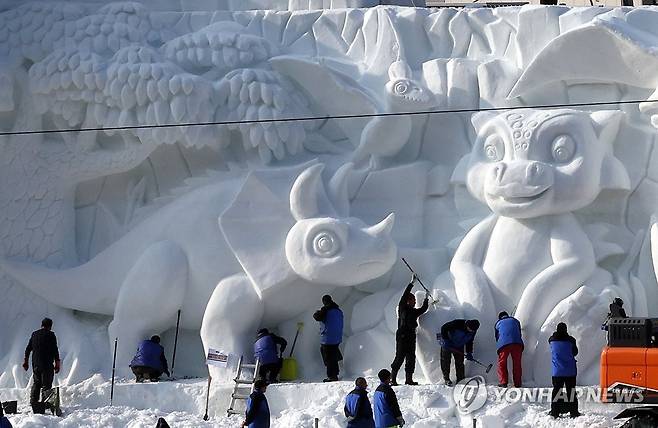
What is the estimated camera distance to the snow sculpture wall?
64.7 ft

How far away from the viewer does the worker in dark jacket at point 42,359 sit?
19203mm

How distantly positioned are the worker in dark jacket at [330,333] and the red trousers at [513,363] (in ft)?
6.02

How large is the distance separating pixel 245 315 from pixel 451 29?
13.6 feet

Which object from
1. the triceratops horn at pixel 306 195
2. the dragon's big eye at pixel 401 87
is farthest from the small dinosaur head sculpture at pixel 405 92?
the triceratops horn at pixel 306 195

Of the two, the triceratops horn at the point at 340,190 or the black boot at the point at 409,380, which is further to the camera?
the triceratops horn at the point at 340,190

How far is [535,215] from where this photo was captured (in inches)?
774

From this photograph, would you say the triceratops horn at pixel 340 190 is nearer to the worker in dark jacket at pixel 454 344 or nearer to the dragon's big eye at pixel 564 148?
the worker in dark jacket at pixel 454 344

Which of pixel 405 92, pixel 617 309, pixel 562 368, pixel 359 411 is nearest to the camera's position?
pixel 359 411

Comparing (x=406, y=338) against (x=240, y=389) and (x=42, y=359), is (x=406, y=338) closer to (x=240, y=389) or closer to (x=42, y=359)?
(x=240, y=389)

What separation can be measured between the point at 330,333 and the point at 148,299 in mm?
2196

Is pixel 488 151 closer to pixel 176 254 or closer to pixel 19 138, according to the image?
pixel 176 254

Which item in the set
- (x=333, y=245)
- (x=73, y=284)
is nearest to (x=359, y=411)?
(x=333, y=245)

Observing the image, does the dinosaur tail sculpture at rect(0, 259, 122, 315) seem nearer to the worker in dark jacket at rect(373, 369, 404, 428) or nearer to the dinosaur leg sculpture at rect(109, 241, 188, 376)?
the dinosaur leg sculpture at rect(109, 241, 188, 376)

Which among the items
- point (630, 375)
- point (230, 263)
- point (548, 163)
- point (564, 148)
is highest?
point (564, 148)
